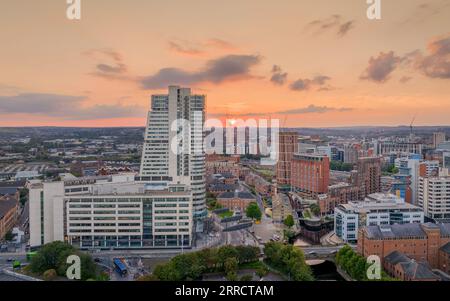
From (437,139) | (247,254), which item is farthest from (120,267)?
(437,139)

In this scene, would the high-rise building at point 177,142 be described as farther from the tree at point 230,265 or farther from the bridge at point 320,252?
the tree at point 230,265

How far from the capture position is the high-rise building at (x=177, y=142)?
28.8ft

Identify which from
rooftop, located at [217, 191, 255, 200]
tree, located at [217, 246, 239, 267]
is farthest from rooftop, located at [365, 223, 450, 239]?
rooftop, located at [217, 191, 255, 200]

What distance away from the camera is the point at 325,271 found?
5730 millimetres

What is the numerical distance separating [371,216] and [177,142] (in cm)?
457

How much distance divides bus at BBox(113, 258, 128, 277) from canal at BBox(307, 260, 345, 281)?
2.63 metres

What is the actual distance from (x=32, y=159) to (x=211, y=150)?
7.65 meters

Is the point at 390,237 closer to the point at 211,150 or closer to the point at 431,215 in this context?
the point at 431,215

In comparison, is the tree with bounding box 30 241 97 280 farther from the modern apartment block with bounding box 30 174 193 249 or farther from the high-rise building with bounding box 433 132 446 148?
the high-rise building with bounding box 433 132 446 148

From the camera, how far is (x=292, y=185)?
43.3 ft

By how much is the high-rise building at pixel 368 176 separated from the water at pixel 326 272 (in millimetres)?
5758

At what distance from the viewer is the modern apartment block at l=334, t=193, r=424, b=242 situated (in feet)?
25.3

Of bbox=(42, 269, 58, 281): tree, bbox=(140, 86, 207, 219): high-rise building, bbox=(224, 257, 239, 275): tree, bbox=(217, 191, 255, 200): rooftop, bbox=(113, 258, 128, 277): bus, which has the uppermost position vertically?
bbox=(140, 86, 207, 219): high-rise building

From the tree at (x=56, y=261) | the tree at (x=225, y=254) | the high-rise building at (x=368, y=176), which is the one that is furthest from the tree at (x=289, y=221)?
the tree at (x=56, y=261)
